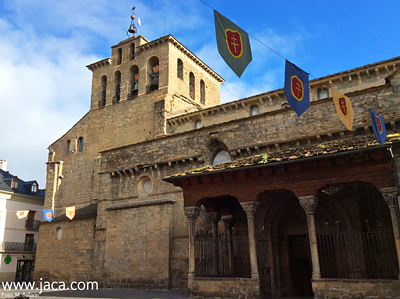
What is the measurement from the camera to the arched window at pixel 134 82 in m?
30.8

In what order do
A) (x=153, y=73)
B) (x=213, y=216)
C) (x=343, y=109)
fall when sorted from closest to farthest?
(x=343, y=109), (x=213, y=216), (x=153, y=73)

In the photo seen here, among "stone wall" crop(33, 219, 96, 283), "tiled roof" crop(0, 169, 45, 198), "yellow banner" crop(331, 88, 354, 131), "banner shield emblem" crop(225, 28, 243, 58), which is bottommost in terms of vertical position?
"stone wall" crop(33, 219, 96, 283)

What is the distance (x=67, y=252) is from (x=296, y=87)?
56.9 ft

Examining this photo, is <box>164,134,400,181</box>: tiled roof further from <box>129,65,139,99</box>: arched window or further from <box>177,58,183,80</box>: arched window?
<box>129,65,139,99</box>: arched window

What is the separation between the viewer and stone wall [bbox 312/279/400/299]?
9289mm

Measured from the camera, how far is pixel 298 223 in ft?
47.0

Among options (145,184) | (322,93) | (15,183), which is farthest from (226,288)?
(15,183)

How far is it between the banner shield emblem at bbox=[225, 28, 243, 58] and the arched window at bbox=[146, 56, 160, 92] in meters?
21.5

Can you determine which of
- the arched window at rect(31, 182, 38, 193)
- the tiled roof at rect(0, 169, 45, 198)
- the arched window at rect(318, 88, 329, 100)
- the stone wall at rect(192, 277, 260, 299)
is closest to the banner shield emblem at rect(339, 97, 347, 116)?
the stone wall at rect(192, 277, 260, 299)

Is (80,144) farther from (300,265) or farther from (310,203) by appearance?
(310,203)

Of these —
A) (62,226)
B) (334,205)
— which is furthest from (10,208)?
(334,205)

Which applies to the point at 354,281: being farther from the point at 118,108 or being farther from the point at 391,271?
the point at 118,108

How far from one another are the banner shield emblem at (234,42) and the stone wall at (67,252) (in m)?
15.3

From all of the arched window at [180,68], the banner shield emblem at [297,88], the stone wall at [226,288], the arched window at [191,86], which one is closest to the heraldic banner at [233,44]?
the banner shield emblem at [297,88]
